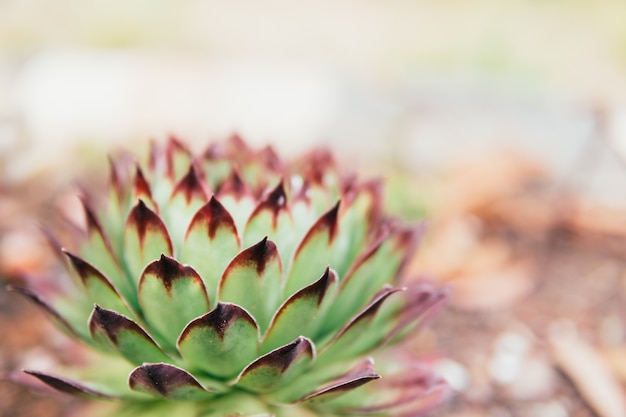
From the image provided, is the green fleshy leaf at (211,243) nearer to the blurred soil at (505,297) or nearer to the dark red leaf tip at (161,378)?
the dark red leaf tip at (161,378)

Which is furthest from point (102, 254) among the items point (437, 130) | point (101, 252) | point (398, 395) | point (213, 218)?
point (437, 130)

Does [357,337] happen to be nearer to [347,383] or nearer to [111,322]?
[347,383]

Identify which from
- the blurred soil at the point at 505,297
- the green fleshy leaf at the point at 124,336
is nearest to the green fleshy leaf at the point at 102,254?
the green fleshy leaf at the point at 124,336

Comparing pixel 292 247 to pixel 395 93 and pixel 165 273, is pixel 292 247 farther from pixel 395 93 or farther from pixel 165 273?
pixel 395 93

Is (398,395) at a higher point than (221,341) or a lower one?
lower

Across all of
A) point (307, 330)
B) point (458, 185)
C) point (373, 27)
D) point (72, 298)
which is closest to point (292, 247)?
point (307, 330)

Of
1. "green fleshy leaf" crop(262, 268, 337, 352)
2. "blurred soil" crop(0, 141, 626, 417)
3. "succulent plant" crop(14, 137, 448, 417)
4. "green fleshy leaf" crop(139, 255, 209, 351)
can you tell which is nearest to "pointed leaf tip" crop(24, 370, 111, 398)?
"succulent plant" crop(14, 137, 448, 417)
